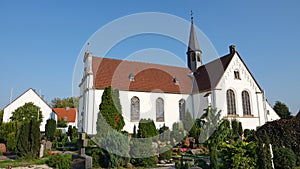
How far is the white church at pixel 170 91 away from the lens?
961 inches

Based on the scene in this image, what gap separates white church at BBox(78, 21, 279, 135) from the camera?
24.4m

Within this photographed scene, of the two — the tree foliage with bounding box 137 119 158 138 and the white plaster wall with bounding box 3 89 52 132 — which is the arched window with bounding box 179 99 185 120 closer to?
the tree foliage with bounding box 137 119 158 138

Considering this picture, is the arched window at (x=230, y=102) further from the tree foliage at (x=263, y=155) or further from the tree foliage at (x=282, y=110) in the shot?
the tree foliage at (x=263, y=155)

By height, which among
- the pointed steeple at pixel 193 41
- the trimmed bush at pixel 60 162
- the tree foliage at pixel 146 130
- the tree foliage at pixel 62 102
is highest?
the pointed steeple at pixel 193 41

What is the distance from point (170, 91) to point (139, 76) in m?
4.28

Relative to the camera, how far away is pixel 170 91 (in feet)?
89.8

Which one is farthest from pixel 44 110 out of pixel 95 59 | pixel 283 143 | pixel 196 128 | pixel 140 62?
pixel 283 143

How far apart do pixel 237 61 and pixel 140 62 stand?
12.5 metres

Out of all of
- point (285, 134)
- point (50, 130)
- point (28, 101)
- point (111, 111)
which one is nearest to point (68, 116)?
point (28, 101)

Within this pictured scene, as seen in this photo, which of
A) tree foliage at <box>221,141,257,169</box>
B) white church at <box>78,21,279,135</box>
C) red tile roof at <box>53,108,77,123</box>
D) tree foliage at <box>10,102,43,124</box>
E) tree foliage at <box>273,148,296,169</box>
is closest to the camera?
tree foliage at <box>221,141,257,169</box>

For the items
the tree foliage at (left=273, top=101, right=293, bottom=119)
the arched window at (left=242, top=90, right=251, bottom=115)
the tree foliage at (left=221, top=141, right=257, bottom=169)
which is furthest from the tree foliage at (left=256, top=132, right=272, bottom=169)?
the tree foliage at (left=273, top=101, right=293, bottom=119)

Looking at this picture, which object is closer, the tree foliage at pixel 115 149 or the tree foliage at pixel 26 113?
the tree foliage at pixel 115 149

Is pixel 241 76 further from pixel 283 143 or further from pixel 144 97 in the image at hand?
pixel 283 143

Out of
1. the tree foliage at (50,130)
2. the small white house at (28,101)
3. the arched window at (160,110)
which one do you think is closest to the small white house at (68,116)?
the small white house at (28,101)
